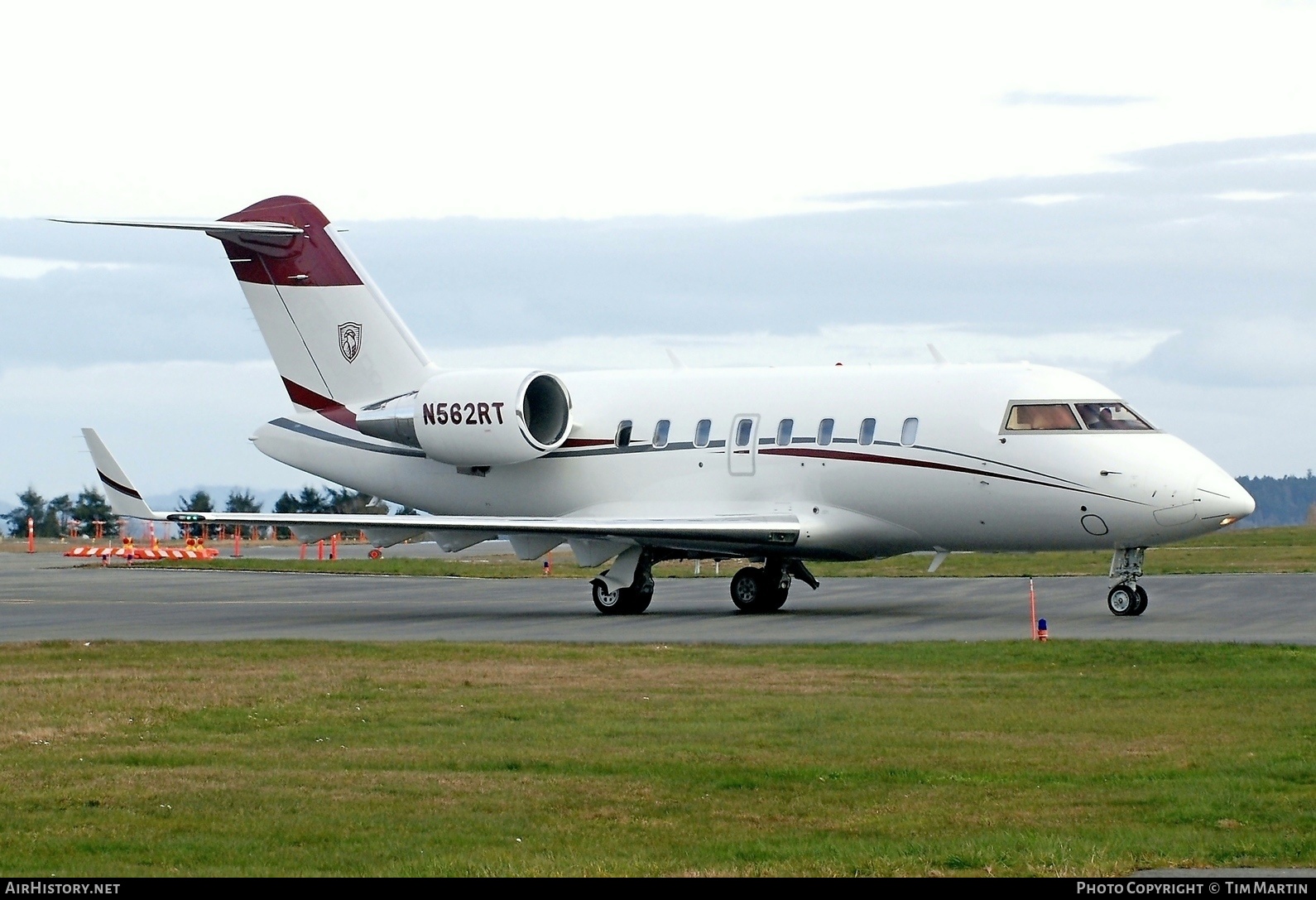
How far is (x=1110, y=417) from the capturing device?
969 inches

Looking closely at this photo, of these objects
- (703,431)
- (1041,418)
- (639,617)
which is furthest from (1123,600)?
(639,617)

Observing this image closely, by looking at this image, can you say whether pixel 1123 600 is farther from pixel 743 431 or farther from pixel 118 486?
pixel 118 486

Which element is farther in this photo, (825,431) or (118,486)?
(118,486)

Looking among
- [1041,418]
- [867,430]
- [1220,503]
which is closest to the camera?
[1220,503]

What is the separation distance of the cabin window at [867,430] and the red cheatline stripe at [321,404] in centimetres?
950

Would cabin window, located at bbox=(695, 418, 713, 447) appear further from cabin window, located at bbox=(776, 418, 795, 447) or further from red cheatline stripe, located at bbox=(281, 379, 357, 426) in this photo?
red cheatline stripe, located at bbox=(281, 379, 357, 426)

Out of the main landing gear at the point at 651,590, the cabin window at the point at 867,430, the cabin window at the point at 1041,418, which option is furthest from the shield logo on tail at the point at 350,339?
the cabin window at the point at 1041,418

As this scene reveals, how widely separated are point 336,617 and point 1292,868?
2063 cm

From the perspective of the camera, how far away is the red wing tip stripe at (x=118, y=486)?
27.5m

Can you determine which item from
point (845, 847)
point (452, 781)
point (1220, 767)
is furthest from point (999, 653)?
point (845, 847)

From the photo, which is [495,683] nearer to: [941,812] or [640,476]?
[941,812]

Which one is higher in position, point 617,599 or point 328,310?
point 328,310

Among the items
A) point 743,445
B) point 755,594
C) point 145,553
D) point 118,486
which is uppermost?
point 743,445

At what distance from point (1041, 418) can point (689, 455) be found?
576 centimetres
